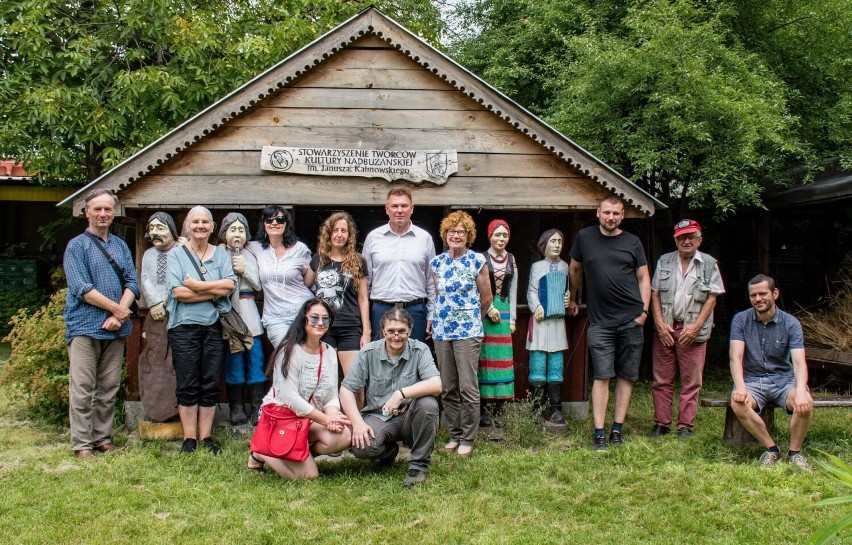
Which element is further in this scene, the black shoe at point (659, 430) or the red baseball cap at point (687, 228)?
the black shoe at point (659, 430)

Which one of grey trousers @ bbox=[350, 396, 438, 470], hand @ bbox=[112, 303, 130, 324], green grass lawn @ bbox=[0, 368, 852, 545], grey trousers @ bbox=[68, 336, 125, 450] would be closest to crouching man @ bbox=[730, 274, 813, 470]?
green grass lawn @ bbox=[0, 368, 852, 545]

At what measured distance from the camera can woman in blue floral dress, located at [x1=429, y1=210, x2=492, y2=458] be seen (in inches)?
249

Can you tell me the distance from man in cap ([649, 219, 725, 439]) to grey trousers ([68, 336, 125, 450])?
4645 mm

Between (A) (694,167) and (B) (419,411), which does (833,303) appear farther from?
(B) (419,411)

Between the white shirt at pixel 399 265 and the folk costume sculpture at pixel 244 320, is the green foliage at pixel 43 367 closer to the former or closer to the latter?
the folk costume sculpture at pixel 244 320

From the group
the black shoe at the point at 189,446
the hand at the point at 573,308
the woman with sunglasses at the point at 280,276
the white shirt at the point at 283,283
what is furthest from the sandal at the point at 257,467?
the hand at the point at 573,308

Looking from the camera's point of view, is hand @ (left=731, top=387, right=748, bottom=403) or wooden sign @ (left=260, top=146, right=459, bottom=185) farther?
wooden sign @ (left=260, top=146, right=459, bottom=185)

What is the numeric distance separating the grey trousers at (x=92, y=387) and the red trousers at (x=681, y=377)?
4676 millimetres

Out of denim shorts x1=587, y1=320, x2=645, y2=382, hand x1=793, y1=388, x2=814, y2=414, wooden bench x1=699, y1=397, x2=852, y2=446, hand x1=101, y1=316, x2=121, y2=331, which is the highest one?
hand x1=101, y1=316, x2=121, y2=331

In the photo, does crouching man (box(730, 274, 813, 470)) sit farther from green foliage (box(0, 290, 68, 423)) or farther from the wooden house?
green foliage (box(0, 290, 68, 423))

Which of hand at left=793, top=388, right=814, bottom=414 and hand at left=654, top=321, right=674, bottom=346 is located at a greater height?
hand at left=654, top=321, right=674, bottom=346

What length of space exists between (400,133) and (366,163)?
46 cm

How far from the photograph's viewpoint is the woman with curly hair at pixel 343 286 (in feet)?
21.1

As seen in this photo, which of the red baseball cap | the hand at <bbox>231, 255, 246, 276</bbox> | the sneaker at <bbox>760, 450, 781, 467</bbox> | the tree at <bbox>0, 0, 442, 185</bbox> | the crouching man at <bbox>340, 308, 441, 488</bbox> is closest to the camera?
the crouching man at <bbox>340, 308, 441, 488</bbox>
